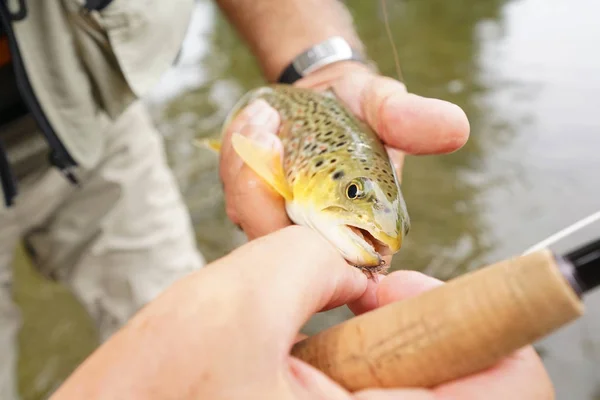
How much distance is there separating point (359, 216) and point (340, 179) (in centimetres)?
13

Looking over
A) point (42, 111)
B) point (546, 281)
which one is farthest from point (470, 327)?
point (42, 111)

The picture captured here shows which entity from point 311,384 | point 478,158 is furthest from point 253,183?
point 478,158

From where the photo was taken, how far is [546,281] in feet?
1.78

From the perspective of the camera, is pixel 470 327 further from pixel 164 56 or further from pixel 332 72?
pixel 164 56

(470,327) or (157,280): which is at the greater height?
(470,327)

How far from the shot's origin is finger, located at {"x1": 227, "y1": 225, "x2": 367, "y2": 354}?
59cm

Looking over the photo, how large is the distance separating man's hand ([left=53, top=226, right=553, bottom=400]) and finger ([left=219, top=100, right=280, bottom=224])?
0.73 meters

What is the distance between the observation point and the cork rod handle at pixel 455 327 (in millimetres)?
545

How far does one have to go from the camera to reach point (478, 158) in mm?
3031

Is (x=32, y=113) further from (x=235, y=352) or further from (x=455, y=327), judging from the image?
(x=455, y=327)

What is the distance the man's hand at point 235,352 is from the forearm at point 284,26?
1.11 m

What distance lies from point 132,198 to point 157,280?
291 mm

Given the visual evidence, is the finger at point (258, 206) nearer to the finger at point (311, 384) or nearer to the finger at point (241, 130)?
the finger at point (241, 130)

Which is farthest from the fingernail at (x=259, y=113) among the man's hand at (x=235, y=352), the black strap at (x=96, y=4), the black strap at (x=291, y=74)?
the man's hand at (x=235, y=352)
